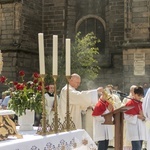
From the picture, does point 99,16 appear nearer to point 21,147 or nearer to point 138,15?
point 138,15

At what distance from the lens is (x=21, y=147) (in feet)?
11.2

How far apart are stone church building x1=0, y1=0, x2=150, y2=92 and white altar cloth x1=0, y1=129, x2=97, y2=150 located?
10.4 metres

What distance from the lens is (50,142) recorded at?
3793mm

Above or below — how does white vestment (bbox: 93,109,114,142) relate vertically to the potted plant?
below

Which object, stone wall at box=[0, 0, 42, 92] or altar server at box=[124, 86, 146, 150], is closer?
altar server at box=[124, 86, 146, 150]

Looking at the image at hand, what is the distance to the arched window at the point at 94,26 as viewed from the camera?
691 inches

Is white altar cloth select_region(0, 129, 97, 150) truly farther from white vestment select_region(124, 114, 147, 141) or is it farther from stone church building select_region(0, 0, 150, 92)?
stone church building select_region(0, 0, 150, 92)

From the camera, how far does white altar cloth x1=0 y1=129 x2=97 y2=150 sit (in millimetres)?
3405

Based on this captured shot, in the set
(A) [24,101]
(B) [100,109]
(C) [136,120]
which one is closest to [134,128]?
(C) [136,120]

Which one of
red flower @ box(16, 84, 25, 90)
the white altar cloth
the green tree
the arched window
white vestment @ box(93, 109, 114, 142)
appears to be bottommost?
white vestment @ box(93, 109, 114, 142)

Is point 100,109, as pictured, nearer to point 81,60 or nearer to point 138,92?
point 138,92

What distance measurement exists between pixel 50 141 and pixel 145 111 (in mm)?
1771

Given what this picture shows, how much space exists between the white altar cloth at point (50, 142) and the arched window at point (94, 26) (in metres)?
13.4

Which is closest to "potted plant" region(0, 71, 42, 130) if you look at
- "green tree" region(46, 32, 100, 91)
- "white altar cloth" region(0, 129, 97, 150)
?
"white altar cloth" region(0, 129, 97, 150)
